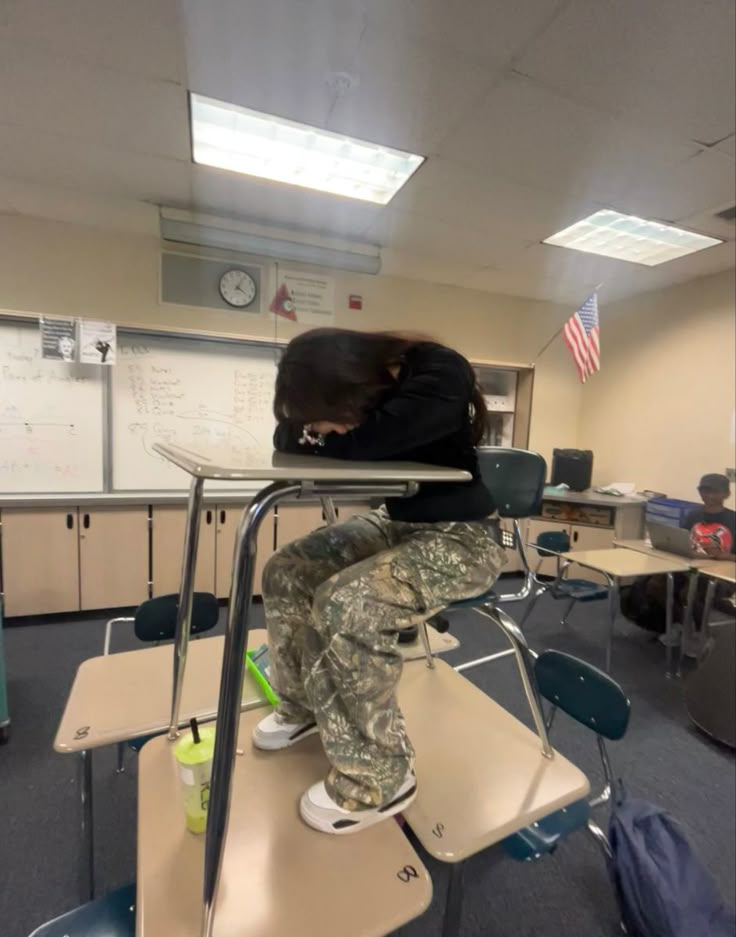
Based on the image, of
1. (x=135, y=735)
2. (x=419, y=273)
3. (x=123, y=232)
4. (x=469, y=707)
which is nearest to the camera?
(x=135, y=735)

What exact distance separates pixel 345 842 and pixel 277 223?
3.47 metres

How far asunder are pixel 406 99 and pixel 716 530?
3.27 metres

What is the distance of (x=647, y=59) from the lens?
165 centimetres

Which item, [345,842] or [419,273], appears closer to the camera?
[345,842]

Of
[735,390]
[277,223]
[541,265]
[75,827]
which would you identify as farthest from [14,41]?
[735,390]

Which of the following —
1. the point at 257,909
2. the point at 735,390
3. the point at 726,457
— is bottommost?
the point at 257,909

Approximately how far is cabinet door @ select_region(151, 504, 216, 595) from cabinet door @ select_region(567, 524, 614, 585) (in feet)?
10.3

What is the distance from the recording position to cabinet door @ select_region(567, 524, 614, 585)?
13.2 feet

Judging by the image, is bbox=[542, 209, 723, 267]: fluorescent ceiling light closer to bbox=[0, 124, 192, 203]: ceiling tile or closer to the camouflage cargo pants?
bbox=[0, 124, 192, 203]: ceiling tile

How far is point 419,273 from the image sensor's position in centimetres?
409

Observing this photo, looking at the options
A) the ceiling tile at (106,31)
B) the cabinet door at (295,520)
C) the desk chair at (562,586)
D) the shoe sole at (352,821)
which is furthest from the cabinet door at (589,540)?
the ceiling tile at (106,31)

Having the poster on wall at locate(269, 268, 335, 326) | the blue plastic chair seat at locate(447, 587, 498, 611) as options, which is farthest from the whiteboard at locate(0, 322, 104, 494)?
the blue plastic chair seat at locate(447, 587, 498, 611)

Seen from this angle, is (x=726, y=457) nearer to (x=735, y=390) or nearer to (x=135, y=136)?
(x=735, y=390)

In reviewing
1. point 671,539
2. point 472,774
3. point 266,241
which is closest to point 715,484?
point 671,539
